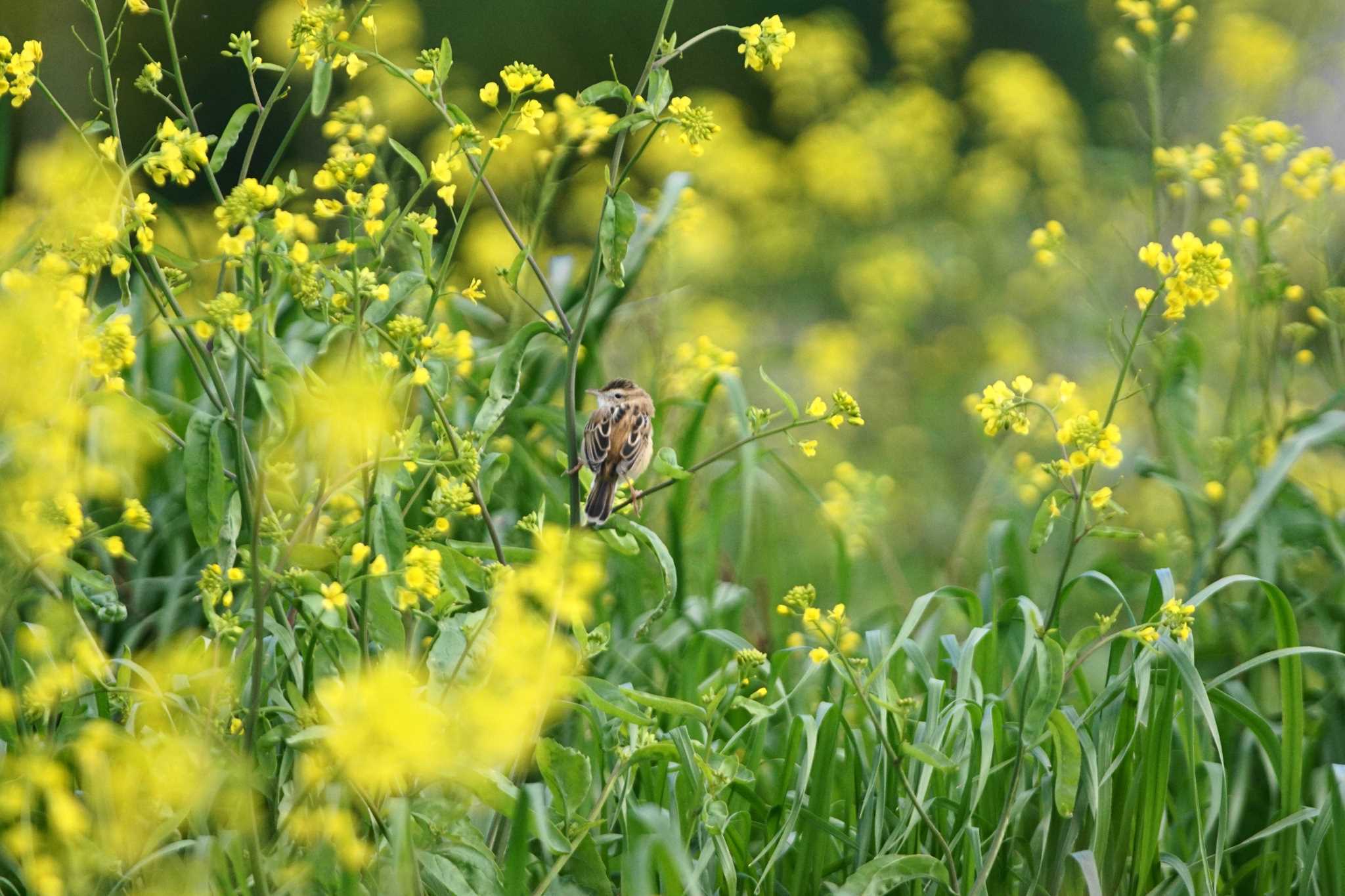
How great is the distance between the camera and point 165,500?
251 centimetres

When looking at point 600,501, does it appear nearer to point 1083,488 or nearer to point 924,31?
point 1083,488

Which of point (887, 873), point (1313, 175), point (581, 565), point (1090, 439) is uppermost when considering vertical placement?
point (1313, 175)

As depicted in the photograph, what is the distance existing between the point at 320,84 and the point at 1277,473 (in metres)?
1.60

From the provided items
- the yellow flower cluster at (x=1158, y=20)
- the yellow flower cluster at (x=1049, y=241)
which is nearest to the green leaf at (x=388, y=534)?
the yellow flower cluster at (x=1049, y=241)

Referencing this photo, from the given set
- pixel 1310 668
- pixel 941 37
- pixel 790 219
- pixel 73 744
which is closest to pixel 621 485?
pixel 73 744

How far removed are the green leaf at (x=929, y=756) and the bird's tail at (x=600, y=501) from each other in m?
0.44

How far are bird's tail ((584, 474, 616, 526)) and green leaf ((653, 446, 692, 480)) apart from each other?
0.14 m

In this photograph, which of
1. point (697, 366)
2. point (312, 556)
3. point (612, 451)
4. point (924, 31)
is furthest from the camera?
point (924, 31)

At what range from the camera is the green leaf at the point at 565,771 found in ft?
4.62

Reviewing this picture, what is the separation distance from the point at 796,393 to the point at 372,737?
3.65 meters

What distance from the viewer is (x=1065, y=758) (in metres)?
1.54

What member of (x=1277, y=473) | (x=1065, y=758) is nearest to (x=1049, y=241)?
(x=1277, y=473)

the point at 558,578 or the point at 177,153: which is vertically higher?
the point at 177,153

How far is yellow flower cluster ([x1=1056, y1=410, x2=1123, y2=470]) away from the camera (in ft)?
4.83
